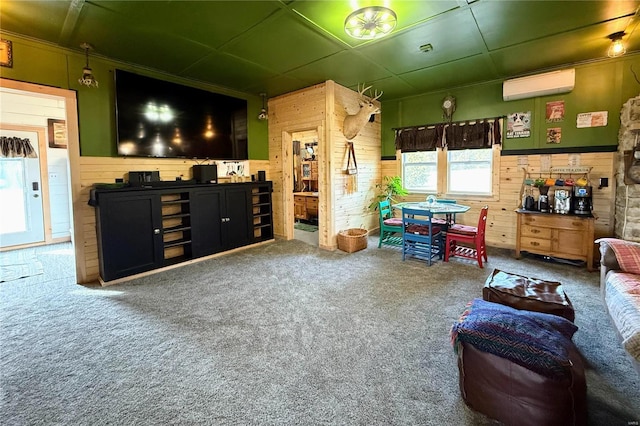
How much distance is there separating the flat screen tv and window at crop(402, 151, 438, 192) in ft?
10.1

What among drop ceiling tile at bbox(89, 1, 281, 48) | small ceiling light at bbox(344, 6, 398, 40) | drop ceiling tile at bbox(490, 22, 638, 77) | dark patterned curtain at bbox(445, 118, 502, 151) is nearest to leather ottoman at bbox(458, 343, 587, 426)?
small ceiling light at bbox(344, 6, 398, 40)

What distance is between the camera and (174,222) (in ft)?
14.4

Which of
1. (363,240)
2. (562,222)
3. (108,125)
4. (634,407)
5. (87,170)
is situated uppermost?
(108,125)

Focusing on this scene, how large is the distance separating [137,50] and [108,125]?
98 cm

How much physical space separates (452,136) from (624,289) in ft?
11.7

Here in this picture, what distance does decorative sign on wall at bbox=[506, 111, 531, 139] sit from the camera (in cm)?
454

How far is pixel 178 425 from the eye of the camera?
1.56 meters

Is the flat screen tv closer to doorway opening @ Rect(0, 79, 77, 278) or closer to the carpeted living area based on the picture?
the carpeted living area

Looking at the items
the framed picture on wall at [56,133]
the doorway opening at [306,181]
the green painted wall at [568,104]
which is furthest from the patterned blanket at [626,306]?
the framed picture on wall at [56,133]

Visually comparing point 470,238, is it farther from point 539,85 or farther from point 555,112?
point 539,85

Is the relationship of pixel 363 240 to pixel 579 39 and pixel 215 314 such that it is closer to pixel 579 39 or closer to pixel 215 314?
pixel 215 314

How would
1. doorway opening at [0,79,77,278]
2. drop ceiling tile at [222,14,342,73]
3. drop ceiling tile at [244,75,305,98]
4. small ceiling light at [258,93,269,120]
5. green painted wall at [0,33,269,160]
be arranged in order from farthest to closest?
small ceiling light at [258,93,269,120] → doorway opening at [0,79,77,278] → drop ceiling tile at [244,75,305,98] → green painted wall at [0,33,269,160] → drop ceiling tile at [222,14,342,73]

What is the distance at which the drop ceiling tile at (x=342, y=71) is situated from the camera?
3850mm

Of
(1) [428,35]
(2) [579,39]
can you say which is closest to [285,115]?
(1) [428,35]
